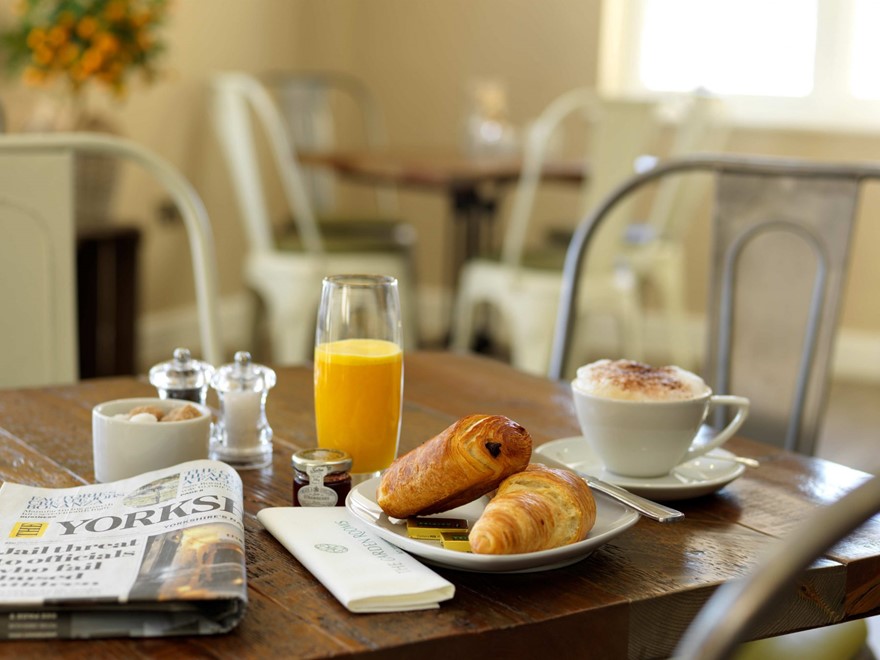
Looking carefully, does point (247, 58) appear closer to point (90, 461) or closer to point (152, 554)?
point (90, 461)

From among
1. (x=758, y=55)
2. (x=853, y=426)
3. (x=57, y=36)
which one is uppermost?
(x=758, y=55)

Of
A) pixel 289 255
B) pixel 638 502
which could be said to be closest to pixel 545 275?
pixel 289 255

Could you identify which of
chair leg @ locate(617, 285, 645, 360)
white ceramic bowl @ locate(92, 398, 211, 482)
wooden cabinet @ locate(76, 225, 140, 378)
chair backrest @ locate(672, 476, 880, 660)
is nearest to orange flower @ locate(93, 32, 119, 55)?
wooden cabinet @ locate(76, 225, 140, 378)

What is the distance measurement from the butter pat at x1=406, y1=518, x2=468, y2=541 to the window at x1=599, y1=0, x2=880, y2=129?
3.59 metres

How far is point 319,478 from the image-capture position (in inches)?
32.5

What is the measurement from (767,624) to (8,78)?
2982mm

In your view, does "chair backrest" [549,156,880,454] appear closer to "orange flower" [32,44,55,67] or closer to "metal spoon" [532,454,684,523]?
"metal spoon" [532,454,684,523]

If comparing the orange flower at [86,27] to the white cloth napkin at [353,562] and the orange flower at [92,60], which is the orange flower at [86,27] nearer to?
the orange flower at [92,60]

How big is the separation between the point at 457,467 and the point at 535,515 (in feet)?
0.22

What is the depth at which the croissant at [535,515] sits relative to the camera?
0.69m

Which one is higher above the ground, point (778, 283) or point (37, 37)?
point (37, 37)

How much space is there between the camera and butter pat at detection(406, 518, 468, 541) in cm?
74

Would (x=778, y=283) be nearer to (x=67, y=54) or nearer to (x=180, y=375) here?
(x=180, y=375)

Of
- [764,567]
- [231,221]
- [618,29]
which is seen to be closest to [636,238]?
[618,29]
